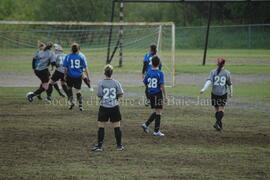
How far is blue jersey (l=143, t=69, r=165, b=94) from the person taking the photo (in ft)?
43.7

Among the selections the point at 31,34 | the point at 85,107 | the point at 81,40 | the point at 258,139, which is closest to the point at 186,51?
the point at 81,40

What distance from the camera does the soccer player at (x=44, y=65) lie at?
19667mm

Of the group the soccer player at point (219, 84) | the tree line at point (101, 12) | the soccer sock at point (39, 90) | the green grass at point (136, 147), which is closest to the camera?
the green grass at point (136, 147)

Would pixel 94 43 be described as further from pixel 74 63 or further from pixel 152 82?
pixel 152 82

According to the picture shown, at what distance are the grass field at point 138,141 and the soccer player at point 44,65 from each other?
0.54 meters

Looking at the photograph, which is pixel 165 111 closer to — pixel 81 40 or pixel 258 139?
pixel 258 139

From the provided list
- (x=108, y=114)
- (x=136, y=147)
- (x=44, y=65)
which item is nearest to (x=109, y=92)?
(x=108, y=114)

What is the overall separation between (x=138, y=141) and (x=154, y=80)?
5.36 ft

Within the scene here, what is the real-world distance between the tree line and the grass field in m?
36.7

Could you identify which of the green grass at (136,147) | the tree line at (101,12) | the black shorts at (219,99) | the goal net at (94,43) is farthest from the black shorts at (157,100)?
the tree line at (101,12)

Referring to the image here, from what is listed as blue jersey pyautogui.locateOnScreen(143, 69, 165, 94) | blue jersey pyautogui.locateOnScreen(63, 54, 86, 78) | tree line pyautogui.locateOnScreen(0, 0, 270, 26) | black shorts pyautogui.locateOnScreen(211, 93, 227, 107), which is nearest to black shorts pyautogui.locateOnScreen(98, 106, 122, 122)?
blue jersey pyautogui.locateOnScreen(143, 69, 165, 94)

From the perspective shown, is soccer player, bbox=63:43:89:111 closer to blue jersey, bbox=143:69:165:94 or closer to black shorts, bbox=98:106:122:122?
blue jersey, bbox=143:69:165:94

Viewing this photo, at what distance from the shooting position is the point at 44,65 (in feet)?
65.0

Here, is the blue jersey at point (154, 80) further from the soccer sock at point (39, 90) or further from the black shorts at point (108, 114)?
the soccer sock at point (39, 90)
